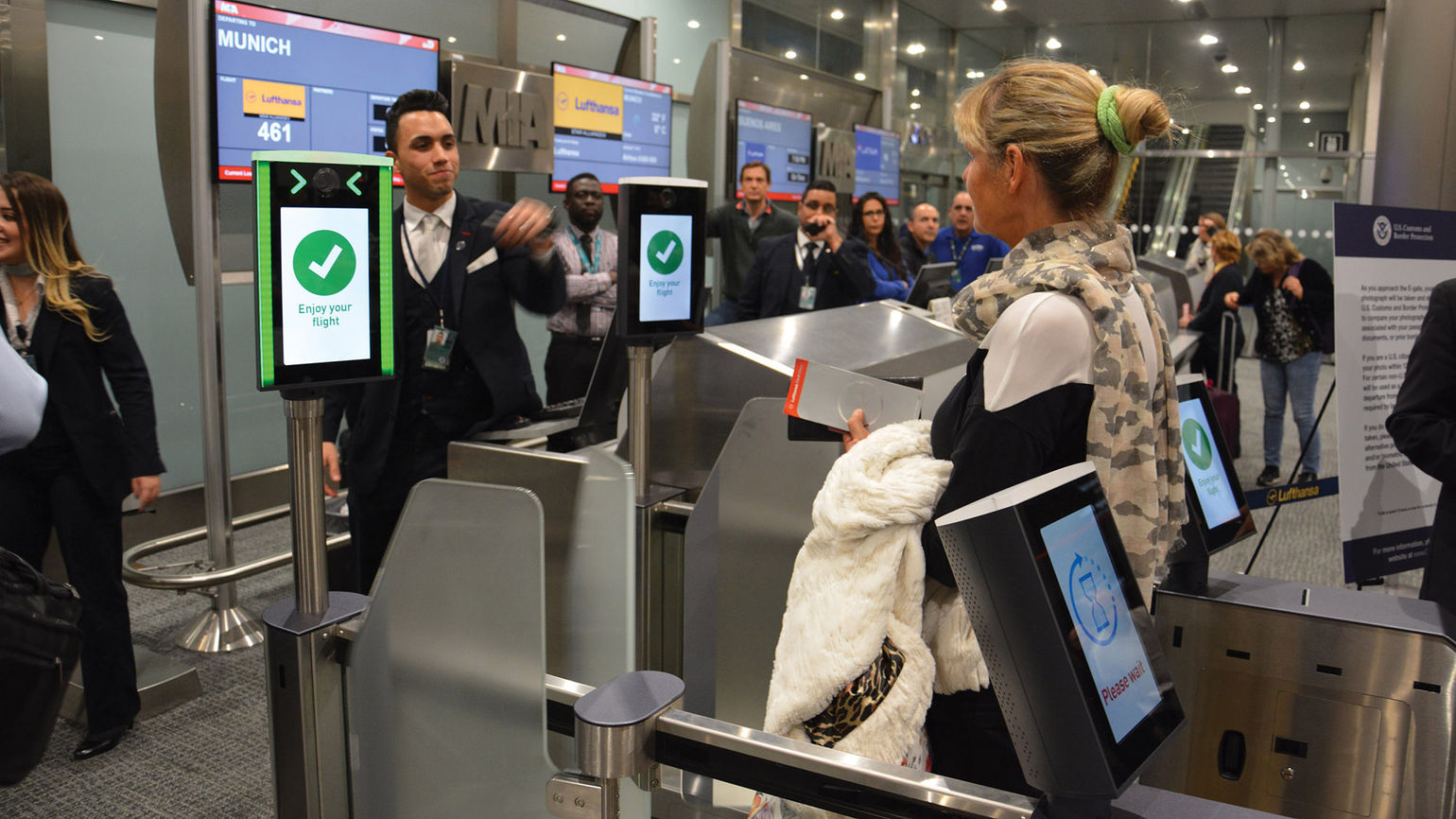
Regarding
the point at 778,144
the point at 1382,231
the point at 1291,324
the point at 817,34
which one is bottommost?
the point at 1291,324

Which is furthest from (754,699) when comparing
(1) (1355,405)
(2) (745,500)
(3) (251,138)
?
(3) (251,138)

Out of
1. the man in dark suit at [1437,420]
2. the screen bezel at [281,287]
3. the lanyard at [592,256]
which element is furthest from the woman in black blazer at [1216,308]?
the screen bezel at [281,287]

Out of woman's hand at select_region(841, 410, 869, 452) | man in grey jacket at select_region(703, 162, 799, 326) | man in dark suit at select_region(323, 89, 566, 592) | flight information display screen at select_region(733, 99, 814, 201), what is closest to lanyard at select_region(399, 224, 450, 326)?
man in dark suit at select_region(323, 89, 566, 592)

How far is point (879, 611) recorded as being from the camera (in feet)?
4.43

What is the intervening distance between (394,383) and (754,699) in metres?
1.11

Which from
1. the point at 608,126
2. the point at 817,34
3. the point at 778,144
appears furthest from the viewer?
the point at 817,34

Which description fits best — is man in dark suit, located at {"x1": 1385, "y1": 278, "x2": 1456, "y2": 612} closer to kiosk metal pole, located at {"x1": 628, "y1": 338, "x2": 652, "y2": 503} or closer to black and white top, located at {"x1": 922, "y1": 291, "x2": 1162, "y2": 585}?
black and white top, located at {"x1": 922, "y1": 291, "x2": 1162, "y2": 585}

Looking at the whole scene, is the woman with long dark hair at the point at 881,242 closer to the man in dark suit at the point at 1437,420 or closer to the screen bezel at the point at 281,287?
the man in dark suit at the point at 1437,420

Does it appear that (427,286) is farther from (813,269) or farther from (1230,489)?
(813,269)

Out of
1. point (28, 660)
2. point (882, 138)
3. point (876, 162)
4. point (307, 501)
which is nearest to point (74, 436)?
point (307, 501)

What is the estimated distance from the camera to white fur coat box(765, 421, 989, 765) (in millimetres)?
1331

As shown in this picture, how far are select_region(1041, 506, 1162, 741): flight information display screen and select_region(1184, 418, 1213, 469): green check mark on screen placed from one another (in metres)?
0.84

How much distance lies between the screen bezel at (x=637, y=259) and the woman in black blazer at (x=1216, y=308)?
5635mm

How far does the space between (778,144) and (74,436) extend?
5.78 metres
